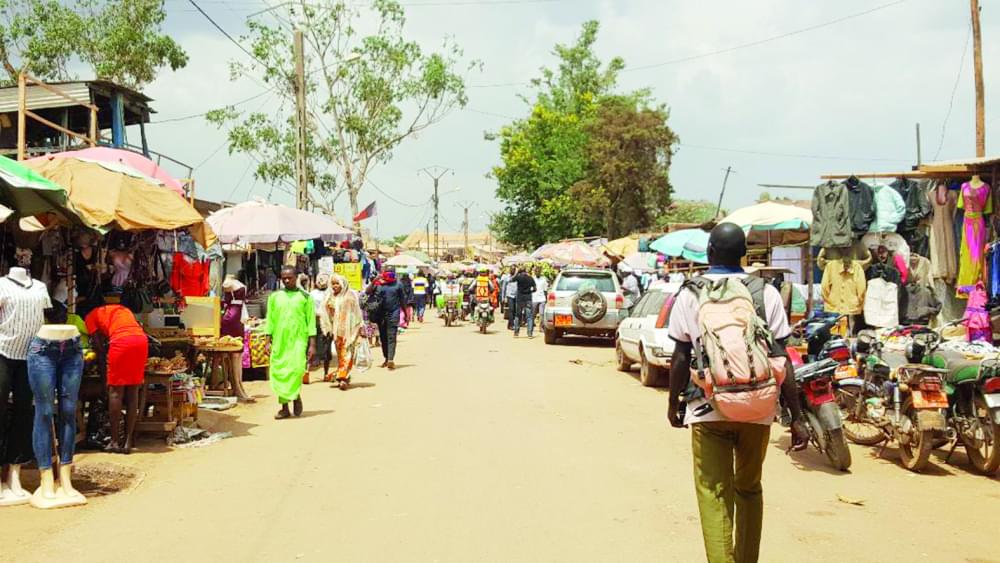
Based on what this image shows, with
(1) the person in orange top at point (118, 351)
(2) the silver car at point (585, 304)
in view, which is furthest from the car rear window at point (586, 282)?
(1) the person in orange top at point (118, 351)

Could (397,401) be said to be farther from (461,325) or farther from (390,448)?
(461,325)

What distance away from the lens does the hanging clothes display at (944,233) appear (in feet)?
38.8

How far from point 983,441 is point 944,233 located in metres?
5.01

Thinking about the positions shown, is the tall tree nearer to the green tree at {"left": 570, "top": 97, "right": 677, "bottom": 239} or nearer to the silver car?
the green tree at {"left": 570, "top": 97, "right": 677, "bottom": 239}

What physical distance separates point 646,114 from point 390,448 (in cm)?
3550

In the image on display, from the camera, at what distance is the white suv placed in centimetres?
1371

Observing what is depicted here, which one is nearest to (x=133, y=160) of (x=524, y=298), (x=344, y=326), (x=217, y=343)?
(x=217, y=343)

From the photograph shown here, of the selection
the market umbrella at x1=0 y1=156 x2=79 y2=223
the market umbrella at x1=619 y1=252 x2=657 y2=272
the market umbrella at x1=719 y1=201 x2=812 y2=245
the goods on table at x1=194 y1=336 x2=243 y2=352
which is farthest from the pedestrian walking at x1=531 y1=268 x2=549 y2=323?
the market umbrella at x1=0 y1=156 x2=79 y2=223

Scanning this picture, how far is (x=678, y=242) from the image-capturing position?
65.0 feet

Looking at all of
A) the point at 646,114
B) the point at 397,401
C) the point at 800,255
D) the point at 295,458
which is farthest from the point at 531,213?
the point at 295,458

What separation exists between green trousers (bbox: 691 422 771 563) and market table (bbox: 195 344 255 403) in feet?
28.4

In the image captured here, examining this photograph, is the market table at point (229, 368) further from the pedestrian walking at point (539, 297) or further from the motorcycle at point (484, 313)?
the motorcycle at point (484, 313)

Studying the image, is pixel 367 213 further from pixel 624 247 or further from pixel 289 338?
pixel 289 338

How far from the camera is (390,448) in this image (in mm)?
9016
